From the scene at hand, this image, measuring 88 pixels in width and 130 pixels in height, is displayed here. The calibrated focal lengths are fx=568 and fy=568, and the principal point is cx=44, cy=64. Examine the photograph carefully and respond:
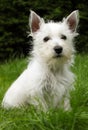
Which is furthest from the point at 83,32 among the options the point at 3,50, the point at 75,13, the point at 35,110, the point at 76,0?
the point at 35,110

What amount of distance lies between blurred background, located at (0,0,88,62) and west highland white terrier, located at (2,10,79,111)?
5.37 meters

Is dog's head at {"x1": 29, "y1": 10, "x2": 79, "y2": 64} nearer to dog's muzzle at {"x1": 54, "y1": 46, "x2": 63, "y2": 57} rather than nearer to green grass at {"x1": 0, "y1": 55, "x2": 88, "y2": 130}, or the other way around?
dog's muzzle at {"x1": 54, "y1": 46, "x2": 63, "y2": 57}

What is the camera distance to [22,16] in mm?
14039

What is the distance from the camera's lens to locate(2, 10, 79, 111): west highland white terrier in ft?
26.7

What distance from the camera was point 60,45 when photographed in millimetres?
8031

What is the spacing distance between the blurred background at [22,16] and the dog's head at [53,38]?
5.21 metres

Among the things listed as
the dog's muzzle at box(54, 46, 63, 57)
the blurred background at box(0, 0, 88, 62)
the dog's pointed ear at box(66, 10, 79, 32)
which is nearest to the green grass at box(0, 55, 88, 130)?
the dog's muzzle at box(54, 46, 63, 57)

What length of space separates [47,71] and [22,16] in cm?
578

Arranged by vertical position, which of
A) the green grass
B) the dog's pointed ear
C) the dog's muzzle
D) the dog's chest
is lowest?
the green grass

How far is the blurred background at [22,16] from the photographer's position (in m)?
14.0

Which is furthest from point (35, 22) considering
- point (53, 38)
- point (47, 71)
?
point (47, 71)

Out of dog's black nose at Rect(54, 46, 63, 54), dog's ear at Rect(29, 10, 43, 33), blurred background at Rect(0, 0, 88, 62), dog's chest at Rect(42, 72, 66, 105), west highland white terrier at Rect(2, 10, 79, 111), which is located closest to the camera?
dog's black nose at Rect(54, 46, 63, 54)

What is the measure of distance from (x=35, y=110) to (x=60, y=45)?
1035mm

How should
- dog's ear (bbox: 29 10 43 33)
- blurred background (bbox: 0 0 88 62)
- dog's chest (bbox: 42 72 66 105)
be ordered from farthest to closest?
blurred background (bbox: 0 0 88 62) → dog's ear (bbox: 29 10 43 33) → dog's chest (bbox: 42 72 66 105)
